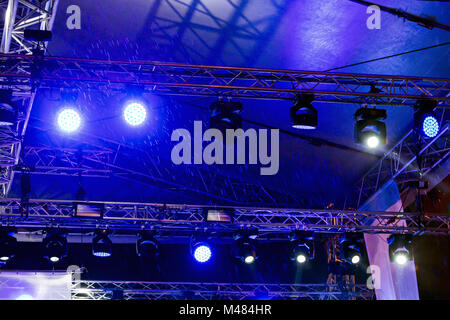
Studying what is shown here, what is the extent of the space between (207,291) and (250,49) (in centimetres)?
541

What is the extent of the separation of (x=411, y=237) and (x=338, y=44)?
12.4ft

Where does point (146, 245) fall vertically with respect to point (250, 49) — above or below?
below

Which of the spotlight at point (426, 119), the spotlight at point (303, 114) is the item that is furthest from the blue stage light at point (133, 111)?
the spotlight at point (426, 119)

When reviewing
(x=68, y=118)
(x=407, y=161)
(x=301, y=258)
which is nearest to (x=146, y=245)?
(x=301, y=258)

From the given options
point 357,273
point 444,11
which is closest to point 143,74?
point 444,11

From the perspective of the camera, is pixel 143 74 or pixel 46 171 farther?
pixel 46 171

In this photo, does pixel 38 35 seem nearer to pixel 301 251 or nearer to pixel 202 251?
pixel 202 251

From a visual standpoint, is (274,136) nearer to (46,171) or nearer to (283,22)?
(283,22)

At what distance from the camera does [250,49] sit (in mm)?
8102

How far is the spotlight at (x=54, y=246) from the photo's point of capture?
9312mm

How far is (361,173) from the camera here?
1074cm

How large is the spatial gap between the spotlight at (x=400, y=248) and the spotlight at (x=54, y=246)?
558 centimetres

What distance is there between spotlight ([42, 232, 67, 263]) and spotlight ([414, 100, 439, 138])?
19.5 feet
